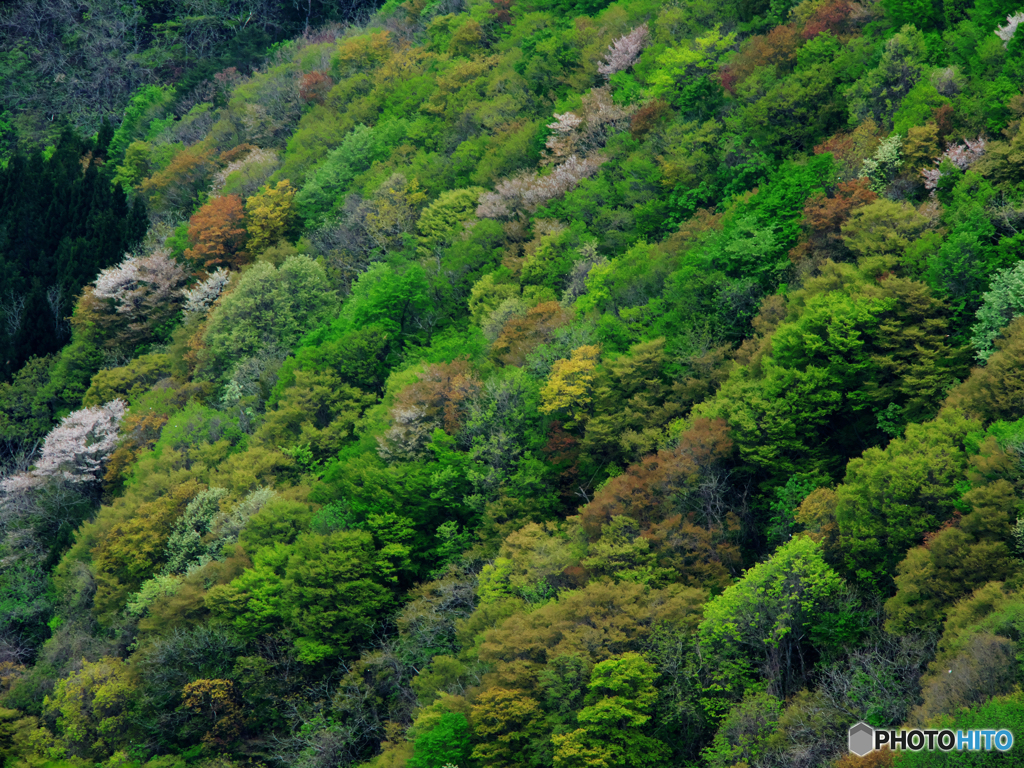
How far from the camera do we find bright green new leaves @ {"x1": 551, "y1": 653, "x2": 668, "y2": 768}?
3116 centimetres

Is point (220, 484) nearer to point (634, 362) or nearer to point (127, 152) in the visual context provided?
point (634, 362)

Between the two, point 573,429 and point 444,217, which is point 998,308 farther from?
point 444,217

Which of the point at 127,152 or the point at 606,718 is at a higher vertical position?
the point at 127,152

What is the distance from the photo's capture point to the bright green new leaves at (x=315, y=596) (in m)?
42.9

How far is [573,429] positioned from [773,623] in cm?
1473

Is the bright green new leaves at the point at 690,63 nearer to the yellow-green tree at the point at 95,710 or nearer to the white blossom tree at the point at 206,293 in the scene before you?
the white blossom tree at the point at 206,293

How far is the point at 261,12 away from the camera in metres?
110

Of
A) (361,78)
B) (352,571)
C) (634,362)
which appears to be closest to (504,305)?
(634,362)

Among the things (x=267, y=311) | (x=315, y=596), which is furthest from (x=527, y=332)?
(x=267, y=311)

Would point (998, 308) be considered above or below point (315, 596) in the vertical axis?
above

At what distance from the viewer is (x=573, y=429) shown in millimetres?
44375

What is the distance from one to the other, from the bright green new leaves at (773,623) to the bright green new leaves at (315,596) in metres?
16.4

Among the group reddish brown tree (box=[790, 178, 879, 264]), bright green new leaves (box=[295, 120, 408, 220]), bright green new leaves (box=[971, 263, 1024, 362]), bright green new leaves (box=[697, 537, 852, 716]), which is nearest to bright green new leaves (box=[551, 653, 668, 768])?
bright green new leaves (box=[697, 537, 852, 716])

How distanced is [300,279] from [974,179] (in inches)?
1573
